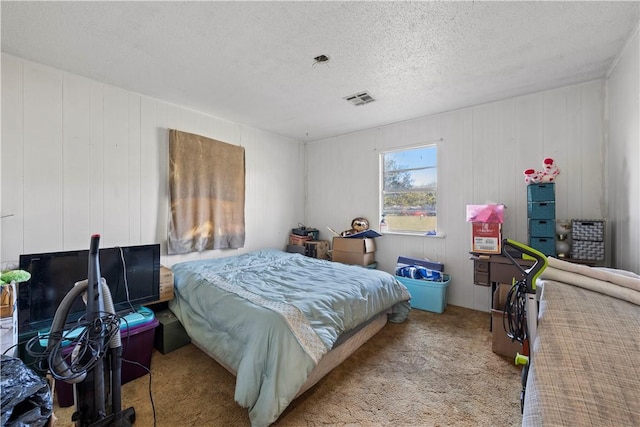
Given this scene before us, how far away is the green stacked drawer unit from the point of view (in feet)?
8.07

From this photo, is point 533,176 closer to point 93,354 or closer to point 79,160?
point 93,354

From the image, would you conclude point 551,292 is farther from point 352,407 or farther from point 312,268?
point 312,268

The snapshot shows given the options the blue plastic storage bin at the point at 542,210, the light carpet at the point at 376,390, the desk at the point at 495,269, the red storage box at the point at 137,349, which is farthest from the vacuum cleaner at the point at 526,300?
the red storage box at the point at 137,349

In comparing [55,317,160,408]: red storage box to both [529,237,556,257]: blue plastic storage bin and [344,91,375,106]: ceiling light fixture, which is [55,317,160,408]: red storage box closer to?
[344,91,375,106]: ceiling light fixture

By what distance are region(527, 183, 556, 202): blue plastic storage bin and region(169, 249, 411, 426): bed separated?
1597mm

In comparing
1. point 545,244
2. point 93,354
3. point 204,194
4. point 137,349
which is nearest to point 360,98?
point 204,194

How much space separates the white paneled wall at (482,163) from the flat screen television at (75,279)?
287 cm

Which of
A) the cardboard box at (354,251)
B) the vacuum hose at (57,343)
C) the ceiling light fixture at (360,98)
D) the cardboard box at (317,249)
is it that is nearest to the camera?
the vacuum hose at (57,343)

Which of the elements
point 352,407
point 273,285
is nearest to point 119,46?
point 273,285

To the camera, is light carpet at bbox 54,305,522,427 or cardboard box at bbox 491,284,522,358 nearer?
light carpet at bbox 54,305,522,427

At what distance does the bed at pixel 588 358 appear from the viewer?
78 centimetres

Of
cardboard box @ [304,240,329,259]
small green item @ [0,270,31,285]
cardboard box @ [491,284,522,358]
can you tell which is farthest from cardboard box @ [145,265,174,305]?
cardboard box @ [491,284,522,358]

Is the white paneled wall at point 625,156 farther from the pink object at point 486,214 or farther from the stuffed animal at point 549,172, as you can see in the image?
the pink object at point 486,214

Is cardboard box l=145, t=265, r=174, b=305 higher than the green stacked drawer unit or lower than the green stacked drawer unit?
lower
